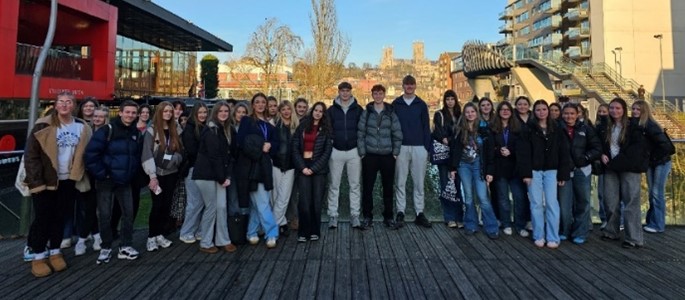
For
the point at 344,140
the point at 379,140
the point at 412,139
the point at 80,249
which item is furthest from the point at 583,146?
the point at 80,249

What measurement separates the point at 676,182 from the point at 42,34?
20.8 m

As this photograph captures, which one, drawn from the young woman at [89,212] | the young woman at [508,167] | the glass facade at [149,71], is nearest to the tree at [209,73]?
the glass facade at [149,71]

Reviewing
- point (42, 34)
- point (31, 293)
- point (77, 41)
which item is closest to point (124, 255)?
point (31, 293)

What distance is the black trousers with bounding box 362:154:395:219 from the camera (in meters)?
5.84

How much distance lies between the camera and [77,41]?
16250 millimetres

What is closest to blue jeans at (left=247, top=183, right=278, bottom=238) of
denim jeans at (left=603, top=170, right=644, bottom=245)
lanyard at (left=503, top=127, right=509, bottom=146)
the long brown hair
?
the long brown hair

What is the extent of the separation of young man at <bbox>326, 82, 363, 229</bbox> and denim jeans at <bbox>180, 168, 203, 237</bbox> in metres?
1.81

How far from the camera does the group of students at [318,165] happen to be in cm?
463

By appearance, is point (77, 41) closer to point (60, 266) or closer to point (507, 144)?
point (60, 266)

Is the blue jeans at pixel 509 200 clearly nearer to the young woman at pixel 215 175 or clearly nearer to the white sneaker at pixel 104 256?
the young woman at pixel 215 175

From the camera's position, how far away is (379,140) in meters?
5.75

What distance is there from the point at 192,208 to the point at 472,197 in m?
3.87

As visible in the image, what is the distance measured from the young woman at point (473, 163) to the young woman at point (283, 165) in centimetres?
230

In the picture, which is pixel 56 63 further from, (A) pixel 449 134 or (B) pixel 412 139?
(A) pixel 449 134
